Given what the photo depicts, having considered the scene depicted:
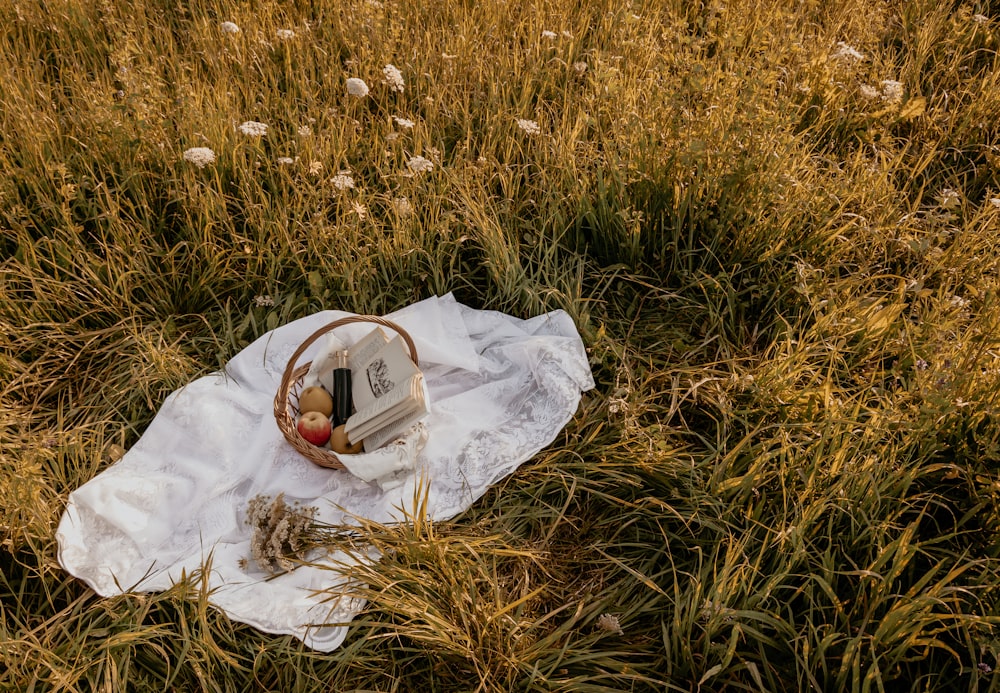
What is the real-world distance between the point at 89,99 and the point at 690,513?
123 inches

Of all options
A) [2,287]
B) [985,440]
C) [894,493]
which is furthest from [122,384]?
[985,440]

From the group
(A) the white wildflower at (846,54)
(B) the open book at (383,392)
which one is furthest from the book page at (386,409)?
(A) the white wildflower at (846,54)

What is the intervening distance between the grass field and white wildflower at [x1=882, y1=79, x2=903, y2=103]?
7 cm

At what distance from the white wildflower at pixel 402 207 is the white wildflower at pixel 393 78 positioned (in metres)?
0.69

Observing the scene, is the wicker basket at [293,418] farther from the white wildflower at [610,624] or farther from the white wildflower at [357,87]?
the white wildflower at [357,87]

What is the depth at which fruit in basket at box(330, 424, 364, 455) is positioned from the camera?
8.18ft

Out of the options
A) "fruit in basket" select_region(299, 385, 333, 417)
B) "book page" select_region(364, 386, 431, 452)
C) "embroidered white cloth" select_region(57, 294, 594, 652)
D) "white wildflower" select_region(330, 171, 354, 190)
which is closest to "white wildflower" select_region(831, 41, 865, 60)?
"embroidered white cloth" select_region(57, 294, 594, 652)

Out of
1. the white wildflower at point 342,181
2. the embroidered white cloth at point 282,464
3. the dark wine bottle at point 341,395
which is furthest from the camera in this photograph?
the white wildflower at point 342,181

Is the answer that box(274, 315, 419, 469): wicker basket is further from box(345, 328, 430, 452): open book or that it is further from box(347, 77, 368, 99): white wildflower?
box(347, 77, 368, 99): white wildflower

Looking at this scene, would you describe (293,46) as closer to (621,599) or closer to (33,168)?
(33,168)

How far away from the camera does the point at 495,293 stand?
306 centimetres

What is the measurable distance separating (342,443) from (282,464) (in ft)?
0.73

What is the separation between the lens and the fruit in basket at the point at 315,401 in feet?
8.39

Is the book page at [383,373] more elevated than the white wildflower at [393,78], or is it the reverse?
the white wildflower at [393,78]
